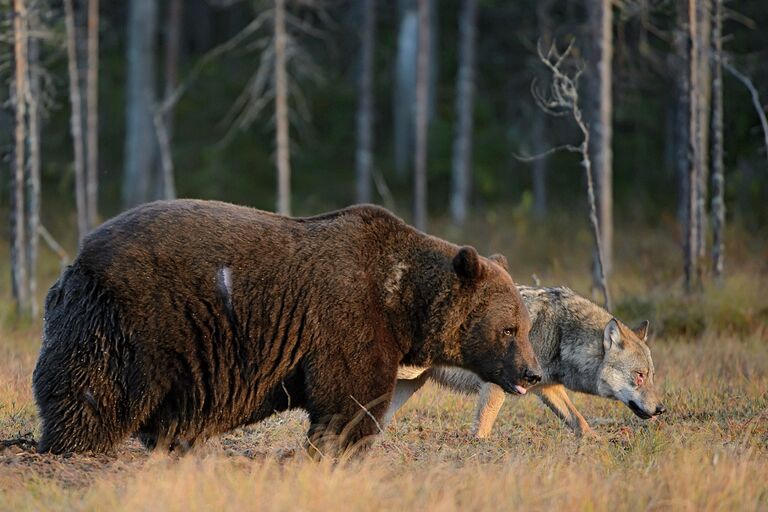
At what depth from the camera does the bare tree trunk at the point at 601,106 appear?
1764 centimetres

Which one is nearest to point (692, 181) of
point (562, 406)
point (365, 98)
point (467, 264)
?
point (562, 406)

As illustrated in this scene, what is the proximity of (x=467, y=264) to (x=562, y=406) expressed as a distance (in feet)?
9.94

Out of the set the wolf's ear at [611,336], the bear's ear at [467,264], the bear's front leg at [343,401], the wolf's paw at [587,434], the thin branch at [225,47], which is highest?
the thin branch at [225,47]

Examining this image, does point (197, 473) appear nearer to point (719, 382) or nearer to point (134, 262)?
point (134, 262)

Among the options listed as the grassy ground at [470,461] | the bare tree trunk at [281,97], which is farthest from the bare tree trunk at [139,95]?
the grassy ground at [470,461]

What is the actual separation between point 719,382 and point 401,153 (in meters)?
24.2

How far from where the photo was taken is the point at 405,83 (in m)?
34.5

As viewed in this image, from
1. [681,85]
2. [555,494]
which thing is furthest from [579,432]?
[681,85]

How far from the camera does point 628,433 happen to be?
9.59 m

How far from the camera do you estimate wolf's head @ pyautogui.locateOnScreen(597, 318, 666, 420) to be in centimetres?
1012

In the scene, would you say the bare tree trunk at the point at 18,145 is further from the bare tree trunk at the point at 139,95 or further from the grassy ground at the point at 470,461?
the bare tree trunk at the point at 139,95

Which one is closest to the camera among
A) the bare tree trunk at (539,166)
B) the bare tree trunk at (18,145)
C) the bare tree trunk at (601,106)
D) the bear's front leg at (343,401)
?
the bear's front leg at (343,401)

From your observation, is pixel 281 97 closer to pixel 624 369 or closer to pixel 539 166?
pixel 539 166

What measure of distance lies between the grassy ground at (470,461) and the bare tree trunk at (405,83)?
20681 millimetres
